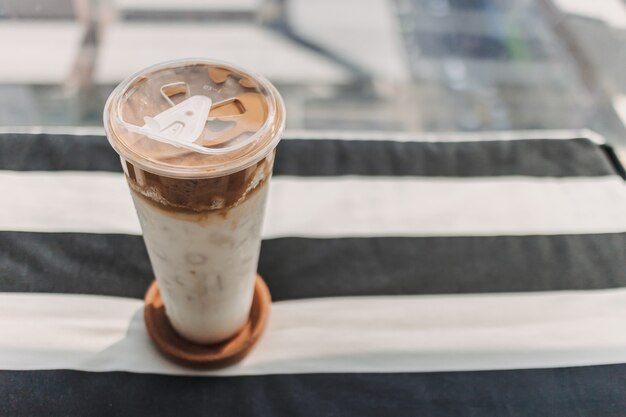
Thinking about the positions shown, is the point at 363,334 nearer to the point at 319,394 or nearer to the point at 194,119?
the point at 319,394

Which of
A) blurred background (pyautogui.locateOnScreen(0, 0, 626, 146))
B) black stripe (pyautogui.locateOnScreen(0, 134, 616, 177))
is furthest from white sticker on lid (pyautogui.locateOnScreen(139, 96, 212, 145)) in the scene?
blurred background (pyautogui.locateOnScreen(0, 0, 626, 146))

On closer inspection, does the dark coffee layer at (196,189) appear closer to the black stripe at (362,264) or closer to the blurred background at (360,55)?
the black stripe at (362,264)

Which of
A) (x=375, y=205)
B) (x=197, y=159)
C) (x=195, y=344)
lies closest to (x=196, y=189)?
(x=197, y=159)

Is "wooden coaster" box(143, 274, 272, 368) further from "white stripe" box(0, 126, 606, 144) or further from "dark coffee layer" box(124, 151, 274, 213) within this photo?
"white stripe" box(0, 126, 606, 144)

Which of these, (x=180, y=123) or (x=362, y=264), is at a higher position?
(x=180, y=123)

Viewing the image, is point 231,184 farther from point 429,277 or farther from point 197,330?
point 429,277

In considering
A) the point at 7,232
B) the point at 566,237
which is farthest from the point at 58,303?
the point at 566,237

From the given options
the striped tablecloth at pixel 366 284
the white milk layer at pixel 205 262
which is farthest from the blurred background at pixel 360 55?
the white milk layer at pixel 205 262
